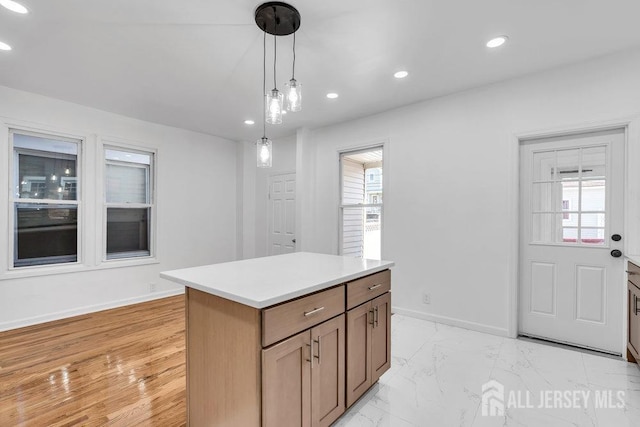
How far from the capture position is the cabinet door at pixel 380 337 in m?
2.09

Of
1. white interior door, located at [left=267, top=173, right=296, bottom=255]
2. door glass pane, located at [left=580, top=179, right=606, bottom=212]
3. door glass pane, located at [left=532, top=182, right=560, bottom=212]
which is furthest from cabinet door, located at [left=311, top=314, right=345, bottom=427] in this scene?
white interior door, located at [left=267, top=173, right=296, bottom=255]

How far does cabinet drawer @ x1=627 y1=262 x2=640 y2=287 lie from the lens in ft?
7.27

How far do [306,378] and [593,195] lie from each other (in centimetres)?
306

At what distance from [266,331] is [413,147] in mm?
3081

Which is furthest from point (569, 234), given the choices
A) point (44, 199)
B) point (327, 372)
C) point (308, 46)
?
point (44, 199)

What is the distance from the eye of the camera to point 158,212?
181 inches

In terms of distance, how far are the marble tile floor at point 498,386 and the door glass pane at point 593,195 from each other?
1327mm

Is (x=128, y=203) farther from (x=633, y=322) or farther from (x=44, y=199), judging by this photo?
(x=633, y=322)

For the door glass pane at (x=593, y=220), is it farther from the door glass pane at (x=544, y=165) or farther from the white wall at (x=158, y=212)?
the white wall at (x=158, y=212)

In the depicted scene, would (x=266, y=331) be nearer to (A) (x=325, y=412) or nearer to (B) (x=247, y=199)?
(A) (x=325, y=412)

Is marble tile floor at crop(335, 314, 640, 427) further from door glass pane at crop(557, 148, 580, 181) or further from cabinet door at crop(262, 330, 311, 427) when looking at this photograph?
door glass pane at crop(557, 148, 580, 181)

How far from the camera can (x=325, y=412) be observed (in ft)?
5.56

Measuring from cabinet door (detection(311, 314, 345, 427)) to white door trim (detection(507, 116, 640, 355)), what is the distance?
2.22m

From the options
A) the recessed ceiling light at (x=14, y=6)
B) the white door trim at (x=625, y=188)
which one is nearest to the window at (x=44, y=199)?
the recessed ceiling light at (x=14, y=6)
